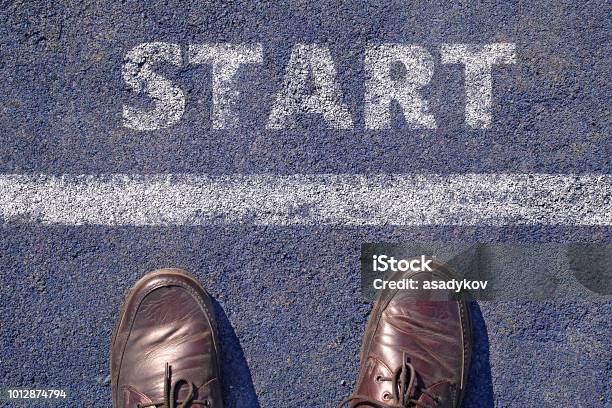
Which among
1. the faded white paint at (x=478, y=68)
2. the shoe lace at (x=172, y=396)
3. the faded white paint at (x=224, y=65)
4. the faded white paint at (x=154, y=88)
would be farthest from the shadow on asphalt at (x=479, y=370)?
the faded white paint at (x=154, y=88)

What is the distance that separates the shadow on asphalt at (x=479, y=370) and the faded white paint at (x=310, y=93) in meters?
1.17

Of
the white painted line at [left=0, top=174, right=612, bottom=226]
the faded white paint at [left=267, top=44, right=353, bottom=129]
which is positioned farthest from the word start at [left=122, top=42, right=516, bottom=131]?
the white painted line at [left=0, top=174, right=612, bottom=226]

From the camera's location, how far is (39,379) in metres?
2.76

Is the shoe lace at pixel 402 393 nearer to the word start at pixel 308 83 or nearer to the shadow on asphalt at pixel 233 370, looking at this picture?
the shadow on asphalt at pixel 233 370

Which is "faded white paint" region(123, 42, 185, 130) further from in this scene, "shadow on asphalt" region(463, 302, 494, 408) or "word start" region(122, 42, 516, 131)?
"shadow on asphalt" region(463, 302, 494, 408)

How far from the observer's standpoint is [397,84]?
2.73m

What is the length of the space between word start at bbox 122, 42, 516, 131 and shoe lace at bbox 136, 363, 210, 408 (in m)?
1.23

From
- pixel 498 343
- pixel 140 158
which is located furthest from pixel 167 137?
pixel 498 343

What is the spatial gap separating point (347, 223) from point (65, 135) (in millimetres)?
1463

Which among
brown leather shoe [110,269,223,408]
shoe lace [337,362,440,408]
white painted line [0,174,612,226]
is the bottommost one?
shoe lace [337,362,440,408]

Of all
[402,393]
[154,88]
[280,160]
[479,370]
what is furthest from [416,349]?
[154,88]

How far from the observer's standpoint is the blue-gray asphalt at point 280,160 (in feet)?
8.95

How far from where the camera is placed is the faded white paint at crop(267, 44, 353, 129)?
8.96 feet

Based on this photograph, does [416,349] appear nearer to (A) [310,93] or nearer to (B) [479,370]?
(B) [479,370]
